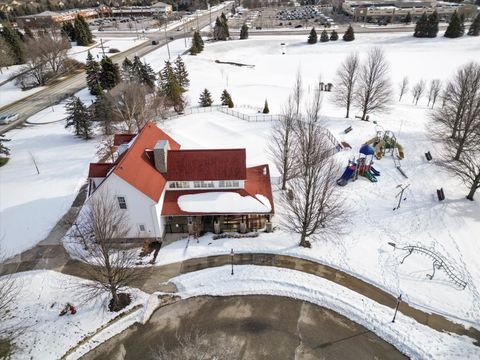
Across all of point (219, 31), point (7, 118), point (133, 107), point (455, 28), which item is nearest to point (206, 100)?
point (133, 107)

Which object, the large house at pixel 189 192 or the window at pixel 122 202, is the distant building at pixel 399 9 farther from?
the window at pixel 122 202

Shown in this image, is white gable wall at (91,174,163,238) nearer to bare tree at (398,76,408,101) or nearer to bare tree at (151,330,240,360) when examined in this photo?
bare tree at (151,330,240,360)

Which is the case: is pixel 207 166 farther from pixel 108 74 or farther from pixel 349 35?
pixel 349 35

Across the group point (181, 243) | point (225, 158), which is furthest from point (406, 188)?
point (181, 243)

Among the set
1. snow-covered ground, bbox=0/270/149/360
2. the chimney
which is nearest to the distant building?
the chimney

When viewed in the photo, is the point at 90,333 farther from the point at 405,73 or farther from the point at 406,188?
the point at 405,73

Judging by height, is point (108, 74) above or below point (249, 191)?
above
